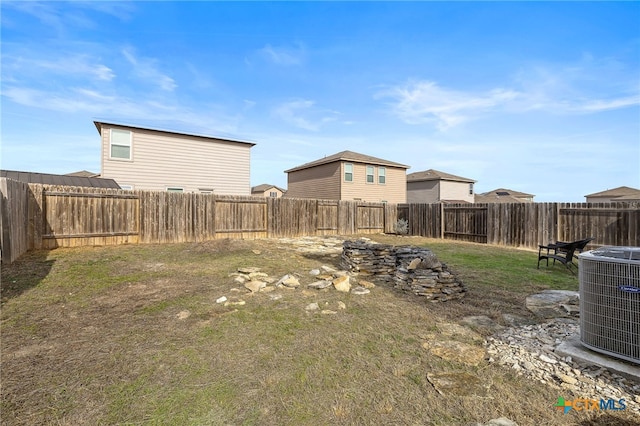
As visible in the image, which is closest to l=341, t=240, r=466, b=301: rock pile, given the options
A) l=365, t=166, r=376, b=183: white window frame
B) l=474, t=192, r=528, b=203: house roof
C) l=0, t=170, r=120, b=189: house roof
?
l=0, t=170, r=120, b=189: house roof

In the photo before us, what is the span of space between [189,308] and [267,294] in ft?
4.56

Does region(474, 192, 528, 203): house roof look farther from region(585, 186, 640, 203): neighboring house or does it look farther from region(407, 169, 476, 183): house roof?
region(407, 169, 476, 183): house roof

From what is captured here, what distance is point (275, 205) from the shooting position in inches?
558

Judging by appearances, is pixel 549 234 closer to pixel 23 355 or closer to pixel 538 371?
pixel 538 371

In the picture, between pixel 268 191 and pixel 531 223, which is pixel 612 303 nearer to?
pixel 531 223

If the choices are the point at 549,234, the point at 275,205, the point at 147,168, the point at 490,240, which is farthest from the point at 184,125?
the point at 549,234

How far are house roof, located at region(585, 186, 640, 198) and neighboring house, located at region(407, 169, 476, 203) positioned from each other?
19.9 metres

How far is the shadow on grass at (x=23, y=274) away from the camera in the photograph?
532 centimetres

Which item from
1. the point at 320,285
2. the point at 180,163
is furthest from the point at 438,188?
Answer: the point at 320,285

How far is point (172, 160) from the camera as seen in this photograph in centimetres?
1547

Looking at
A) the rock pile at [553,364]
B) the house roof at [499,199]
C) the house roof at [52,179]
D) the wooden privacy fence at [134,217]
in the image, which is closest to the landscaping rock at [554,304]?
the rock pile at [553,364]

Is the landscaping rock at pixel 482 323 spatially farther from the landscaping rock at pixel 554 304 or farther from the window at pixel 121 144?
the window at pixel 121 144

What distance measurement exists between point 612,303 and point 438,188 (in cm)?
2874

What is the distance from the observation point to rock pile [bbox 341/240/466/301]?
5453 mm
